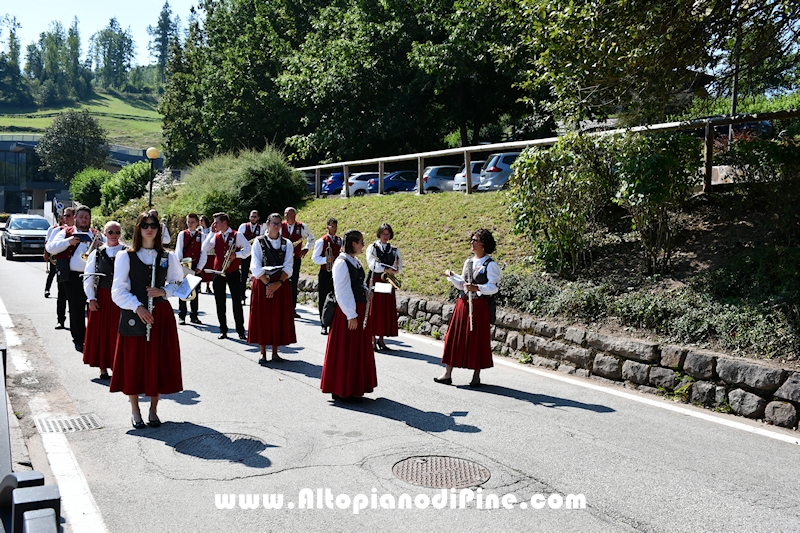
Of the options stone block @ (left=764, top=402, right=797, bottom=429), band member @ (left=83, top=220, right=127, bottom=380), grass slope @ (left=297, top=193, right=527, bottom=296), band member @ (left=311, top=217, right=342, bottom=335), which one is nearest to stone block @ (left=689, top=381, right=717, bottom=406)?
stone block @ (left=764, top=402, right=797, bottom=429)

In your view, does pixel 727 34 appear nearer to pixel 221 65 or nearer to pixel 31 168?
pixel 221 65

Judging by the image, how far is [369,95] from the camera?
32.5m

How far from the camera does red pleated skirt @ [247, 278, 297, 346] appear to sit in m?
10.1

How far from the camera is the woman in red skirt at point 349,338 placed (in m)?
7.79

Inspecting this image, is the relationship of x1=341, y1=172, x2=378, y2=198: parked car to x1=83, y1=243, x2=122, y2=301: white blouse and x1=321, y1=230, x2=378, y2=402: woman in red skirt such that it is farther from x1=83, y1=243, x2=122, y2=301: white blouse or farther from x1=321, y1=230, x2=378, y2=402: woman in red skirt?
x1=321, y1=230, x2=378, y2=402: woman in red skirt

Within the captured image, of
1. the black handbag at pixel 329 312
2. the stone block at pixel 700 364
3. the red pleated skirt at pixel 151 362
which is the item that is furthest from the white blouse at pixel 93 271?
the stone block at pixel 700 364

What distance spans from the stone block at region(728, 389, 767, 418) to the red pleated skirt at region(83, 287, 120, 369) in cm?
712

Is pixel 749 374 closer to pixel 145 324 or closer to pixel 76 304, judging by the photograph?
pixel 145 324

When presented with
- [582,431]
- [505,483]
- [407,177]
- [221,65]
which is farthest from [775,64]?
[221,65]

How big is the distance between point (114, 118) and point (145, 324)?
163 meters

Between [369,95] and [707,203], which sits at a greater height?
[369,95]

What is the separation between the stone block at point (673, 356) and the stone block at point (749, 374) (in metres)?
0.49

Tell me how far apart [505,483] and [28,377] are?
20.8 ft

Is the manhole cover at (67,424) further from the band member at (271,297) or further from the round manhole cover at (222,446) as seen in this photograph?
the band member at (271,297)
